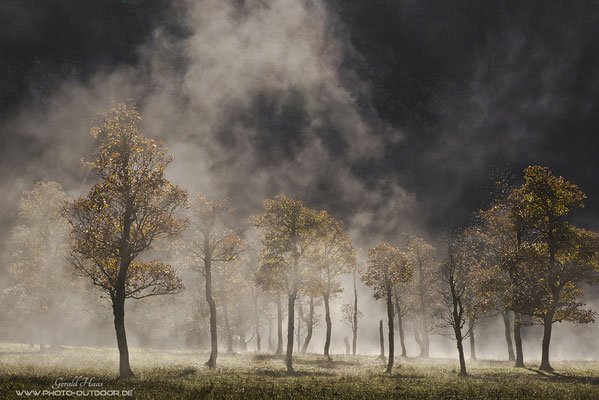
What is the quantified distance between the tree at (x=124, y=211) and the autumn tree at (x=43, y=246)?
2015 cm

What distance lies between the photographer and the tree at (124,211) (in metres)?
18.6

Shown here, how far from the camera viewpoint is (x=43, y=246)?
35.8 meters

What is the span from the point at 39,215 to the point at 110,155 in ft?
73.0

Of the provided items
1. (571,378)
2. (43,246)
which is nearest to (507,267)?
(571,378)

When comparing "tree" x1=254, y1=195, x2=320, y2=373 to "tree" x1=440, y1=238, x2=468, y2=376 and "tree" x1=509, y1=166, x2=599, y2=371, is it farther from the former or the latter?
"tree" x1=509, y1=166, x2=599, y2=371

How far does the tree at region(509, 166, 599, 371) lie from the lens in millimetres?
25891

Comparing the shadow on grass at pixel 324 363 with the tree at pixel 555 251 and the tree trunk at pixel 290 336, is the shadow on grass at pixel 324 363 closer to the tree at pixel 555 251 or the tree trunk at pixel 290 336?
the tree trunk at pixel 290 336

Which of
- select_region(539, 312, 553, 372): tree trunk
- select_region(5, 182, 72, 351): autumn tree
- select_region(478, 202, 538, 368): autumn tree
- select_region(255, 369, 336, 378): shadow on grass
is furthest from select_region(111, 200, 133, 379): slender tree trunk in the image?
select_region(539, 312, 553, 372): tree trunk

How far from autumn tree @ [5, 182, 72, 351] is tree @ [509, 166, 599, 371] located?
141 ft

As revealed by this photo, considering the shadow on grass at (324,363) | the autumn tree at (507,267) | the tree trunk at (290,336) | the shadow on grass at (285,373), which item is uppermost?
the autumn tree at (507,267)

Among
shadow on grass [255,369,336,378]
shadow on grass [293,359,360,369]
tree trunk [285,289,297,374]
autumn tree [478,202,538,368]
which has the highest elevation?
autumn tree [478,202,538,368]

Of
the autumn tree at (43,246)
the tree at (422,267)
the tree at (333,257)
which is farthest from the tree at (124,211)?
the tree at (422,267)

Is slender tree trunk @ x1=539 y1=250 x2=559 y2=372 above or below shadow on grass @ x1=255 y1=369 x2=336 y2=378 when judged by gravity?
above

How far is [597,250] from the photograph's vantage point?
1010 inches
